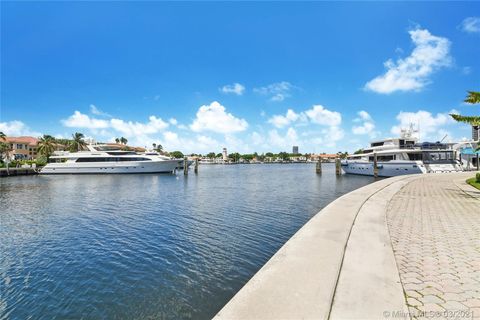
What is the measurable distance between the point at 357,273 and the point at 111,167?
62452 millimetres

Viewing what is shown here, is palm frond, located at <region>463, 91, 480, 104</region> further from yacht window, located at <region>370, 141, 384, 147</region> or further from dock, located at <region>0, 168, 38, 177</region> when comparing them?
dock, located at <region>0, 168, 38, 177</region>

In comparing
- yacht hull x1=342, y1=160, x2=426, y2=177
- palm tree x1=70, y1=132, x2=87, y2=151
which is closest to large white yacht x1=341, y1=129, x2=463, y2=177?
yacht hull x1=342, y1=160, x2=426, y2=177

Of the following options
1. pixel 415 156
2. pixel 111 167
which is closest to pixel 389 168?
pixel 415 156

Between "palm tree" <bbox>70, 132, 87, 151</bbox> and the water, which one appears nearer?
the water

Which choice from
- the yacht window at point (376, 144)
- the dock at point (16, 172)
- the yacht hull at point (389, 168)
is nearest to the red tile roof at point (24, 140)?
the dock at point (16, 172)

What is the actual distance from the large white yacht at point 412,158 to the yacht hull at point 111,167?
1724 inches

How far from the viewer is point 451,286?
421 cm

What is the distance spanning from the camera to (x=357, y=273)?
4574 millimetres

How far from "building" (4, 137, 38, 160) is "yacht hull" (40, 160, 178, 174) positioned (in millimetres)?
29425

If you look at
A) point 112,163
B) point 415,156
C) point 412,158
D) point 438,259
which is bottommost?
point 438,259

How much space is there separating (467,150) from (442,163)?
866cm

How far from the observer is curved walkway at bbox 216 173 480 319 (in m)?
3.50

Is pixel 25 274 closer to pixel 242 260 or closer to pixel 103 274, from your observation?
pixel 103 274

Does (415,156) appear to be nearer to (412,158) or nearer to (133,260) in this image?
(412,158)
